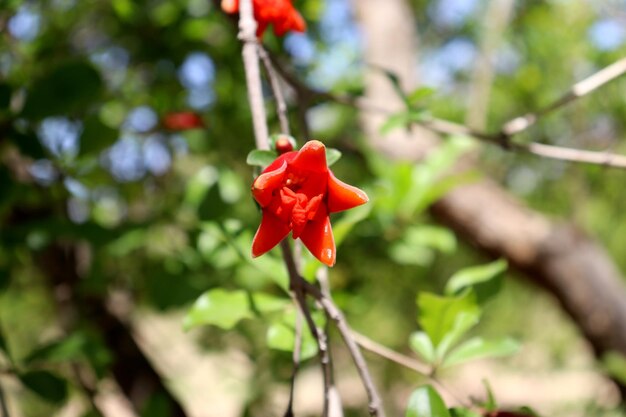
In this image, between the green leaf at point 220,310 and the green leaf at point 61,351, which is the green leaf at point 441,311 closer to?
the green leaf at point 220,310

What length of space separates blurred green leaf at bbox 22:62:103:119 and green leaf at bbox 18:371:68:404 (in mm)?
333

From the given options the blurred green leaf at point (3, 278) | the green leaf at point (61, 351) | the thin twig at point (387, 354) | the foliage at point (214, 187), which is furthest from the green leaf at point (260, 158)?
the blurred green leaf at point (3, 278)

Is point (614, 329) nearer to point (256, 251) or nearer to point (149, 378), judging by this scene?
point (149, 378)

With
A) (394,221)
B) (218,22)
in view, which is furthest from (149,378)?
(218,22)

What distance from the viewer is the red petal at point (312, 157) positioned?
17.2 inches

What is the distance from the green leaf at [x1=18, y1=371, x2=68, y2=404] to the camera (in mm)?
815

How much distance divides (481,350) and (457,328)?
0.04 meters

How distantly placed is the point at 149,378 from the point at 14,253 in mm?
316

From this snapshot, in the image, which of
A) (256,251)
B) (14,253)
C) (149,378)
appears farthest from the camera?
(149,378)

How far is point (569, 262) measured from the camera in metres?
1.70

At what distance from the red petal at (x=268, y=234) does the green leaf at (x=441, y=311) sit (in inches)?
8.7

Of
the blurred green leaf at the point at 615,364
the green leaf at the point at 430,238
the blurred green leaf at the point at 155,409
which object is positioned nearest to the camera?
the blurred green leaf at the point at 155,409

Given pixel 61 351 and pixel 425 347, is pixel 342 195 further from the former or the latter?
pixel 61 351

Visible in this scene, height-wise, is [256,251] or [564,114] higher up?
[564,114]
